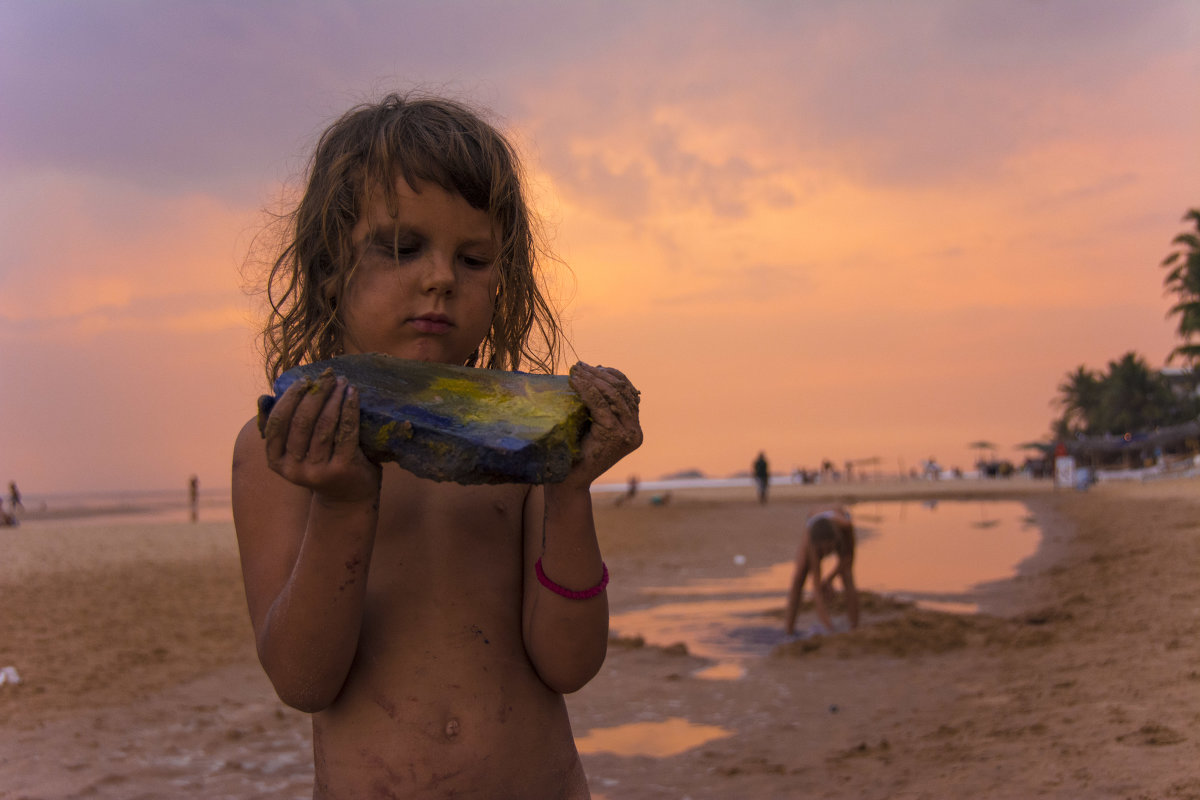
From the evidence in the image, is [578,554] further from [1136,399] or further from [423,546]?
[1136,399]

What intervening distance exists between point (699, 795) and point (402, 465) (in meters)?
3.37

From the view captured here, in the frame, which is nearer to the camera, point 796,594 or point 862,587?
point 796,594

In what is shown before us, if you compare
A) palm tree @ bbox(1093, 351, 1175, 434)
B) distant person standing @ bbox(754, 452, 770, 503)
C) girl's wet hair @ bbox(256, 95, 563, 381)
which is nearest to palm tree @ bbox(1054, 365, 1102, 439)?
palm tree @ bbox(1093, 351, 1175, 434)

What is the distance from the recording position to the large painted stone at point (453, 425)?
5.36 feet

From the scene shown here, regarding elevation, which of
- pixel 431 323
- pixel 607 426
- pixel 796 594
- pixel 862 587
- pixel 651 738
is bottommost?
pixel 862 587

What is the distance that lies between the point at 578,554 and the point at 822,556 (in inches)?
307

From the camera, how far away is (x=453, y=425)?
1719 millimetres

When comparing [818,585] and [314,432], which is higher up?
[314,432]

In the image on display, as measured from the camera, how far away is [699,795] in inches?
172

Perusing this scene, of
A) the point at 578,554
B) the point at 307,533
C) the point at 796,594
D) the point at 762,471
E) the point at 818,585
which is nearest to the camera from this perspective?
the point at 307,533

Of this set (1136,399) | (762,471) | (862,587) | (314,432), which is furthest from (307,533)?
(1136,399)

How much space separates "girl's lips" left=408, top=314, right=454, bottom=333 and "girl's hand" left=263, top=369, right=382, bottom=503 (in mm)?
454

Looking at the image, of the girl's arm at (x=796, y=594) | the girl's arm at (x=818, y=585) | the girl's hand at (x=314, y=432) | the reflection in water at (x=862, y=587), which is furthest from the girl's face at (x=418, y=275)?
the girl's arm at (x=818, y=585)

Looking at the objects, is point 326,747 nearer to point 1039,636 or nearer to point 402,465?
point 402,465
